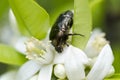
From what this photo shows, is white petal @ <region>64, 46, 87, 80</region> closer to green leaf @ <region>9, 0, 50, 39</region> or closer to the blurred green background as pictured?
green leaf @ <region>9, 0, 50, 39</region>

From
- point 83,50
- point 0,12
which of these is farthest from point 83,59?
point 0,12

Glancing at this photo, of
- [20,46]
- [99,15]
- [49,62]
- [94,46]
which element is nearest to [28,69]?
[49,62]

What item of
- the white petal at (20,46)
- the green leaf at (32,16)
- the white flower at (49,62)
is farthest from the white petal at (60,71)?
the white petal at (20,46)

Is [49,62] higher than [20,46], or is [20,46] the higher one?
[20,46]

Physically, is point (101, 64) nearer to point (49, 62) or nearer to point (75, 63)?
point (75, 63)

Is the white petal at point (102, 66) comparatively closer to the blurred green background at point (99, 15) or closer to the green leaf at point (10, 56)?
the green leaf at point (10, 56)
